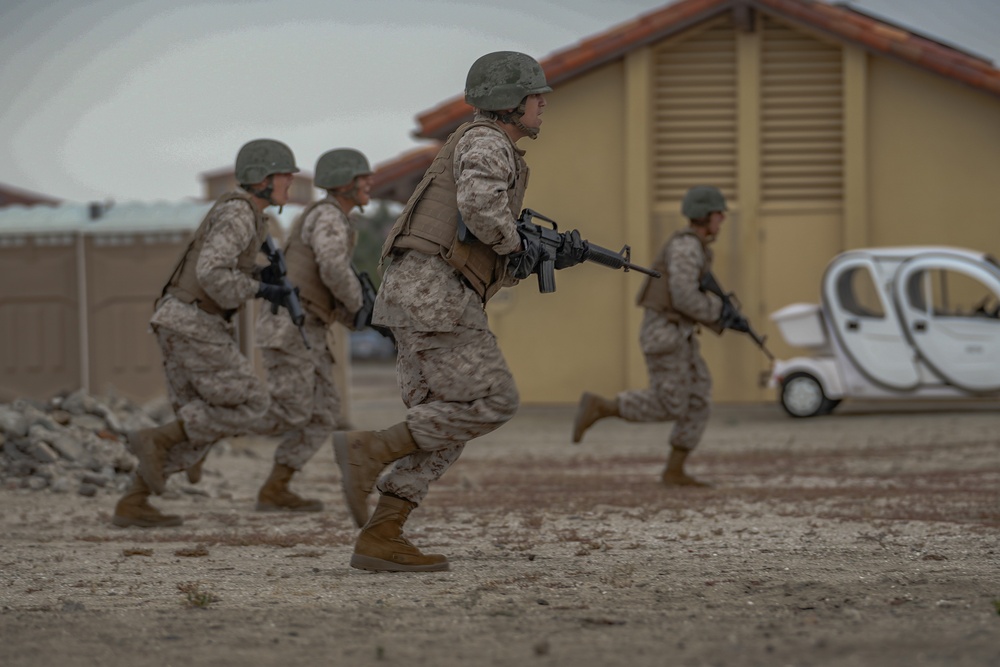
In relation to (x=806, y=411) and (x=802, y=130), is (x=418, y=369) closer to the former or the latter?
(x=806, y=411)

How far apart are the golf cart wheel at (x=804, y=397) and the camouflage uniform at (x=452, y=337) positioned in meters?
10.4

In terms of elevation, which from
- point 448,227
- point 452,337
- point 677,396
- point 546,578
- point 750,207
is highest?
point 750,207

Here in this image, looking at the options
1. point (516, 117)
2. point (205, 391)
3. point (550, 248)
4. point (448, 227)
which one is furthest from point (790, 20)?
point (448, 227)

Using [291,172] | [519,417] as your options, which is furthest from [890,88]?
[291,172]

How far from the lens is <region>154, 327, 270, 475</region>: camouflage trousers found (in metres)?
7.33

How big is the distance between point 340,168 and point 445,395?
3322mm

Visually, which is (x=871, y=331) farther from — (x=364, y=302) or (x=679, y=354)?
(x=364, y=302)

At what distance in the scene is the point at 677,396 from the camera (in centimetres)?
881

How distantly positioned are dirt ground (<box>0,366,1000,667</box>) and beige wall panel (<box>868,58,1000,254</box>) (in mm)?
6876

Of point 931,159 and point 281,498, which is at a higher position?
point 931,159

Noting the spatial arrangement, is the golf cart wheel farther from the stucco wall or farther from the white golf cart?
the stucco wall

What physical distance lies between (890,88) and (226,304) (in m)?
11.6

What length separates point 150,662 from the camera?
154 inches

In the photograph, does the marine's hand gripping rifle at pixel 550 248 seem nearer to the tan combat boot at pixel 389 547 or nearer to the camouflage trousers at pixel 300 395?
the tan combat boot at pixel 389 547
